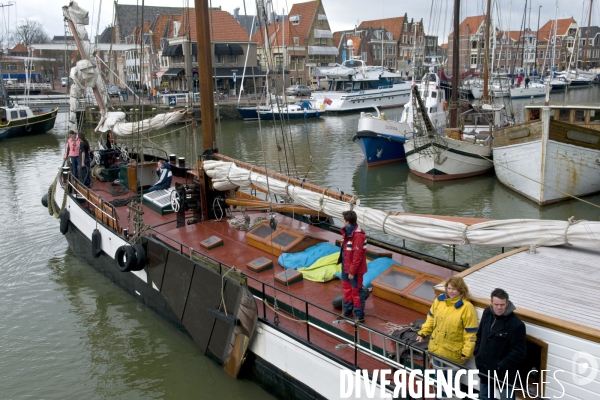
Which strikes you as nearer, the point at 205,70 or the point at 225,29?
the point at 205,70

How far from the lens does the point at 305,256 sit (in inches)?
357

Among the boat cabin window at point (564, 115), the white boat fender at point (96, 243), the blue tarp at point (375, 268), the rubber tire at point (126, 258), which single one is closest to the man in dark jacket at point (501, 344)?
the blue tarp at point (375, 268)

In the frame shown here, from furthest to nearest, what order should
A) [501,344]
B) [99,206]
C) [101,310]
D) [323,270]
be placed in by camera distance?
1. [99,206]
2. [101,310]
3. [323,270]
4. [501,344]

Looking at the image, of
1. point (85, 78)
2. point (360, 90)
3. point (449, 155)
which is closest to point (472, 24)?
point (360, 90)

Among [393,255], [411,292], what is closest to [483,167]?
[393,255]

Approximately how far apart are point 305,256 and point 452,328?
4061 millimetres

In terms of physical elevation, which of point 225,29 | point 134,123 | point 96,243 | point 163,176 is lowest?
point 96,243

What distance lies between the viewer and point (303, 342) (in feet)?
22.4

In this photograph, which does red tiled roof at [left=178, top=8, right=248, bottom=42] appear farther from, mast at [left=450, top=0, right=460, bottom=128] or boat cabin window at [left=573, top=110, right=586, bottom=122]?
boat cabin window at [left=573, top=110, right=586, bottom=122]

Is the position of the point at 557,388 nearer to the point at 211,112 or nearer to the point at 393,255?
the point at 393,255

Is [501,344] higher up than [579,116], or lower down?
lower down

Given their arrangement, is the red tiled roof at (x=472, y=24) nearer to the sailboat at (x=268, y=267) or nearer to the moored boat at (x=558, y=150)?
the moored boat at (x=558, y=150)

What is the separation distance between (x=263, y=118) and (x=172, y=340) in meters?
37.7

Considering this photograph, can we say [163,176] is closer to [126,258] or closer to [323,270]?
[126,258]
